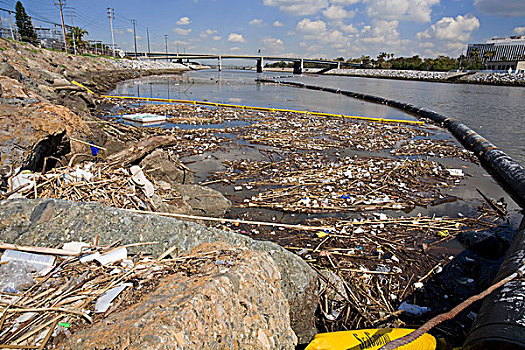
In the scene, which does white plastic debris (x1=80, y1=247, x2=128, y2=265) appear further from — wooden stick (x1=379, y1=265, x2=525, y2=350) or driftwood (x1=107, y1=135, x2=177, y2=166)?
driftwood (x1=107, y1=135, x2=177, y2=166)

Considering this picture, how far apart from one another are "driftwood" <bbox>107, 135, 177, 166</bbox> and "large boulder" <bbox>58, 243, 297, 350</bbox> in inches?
126

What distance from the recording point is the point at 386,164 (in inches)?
319

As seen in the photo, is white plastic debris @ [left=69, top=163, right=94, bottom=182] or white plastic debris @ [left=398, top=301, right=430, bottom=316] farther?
white plastic debris @ [left=69, top=163, right=94, bottom=182]

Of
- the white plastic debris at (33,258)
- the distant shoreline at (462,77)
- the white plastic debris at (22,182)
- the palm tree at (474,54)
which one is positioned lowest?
the white plastic debris at (33,258)

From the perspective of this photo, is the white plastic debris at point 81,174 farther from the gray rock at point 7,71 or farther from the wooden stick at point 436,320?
the gray rock at point 7,71

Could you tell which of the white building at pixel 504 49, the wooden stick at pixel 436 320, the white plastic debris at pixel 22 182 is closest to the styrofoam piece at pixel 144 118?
the white plastic debris at pixel 22 182

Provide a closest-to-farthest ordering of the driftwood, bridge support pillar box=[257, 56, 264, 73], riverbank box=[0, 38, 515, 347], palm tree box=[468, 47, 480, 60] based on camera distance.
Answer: riverbank box=[0, 38, 515, 347]
the driftwood
palm tree box=[468, 47, 480, 60]
bridge support pillar box=[257, 56, 264, 73]

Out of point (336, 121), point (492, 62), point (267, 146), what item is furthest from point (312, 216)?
point (492, 62)

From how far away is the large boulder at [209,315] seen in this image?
1.47 meters

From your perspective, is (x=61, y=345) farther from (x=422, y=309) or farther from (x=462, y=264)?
(x=462, y=264)

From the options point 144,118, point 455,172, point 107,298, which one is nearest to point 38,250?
point 107,298

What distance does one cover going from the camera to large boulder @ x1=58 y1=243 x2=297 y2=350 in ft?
4.81

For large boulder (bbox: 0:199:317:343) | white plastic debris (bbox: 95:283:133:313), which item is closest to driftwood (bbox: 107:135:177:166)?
large boulder (bbox: 0:199:317:343)

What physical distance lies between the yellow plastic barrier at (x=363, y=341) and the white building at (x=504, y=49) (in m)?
127
